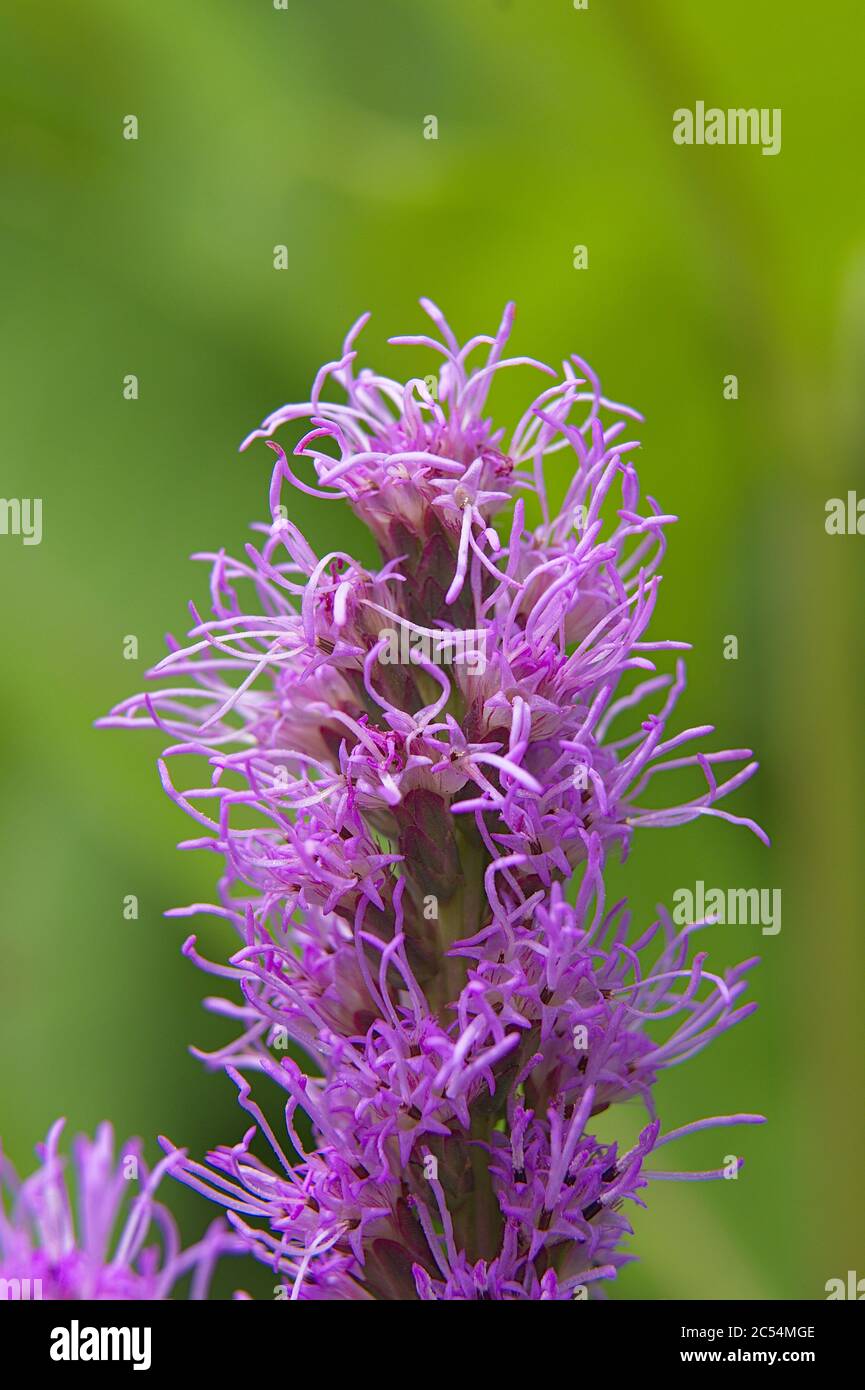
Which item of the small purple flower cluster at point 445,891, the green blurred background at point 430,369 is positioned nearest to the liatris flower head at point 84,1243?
the small purple flower cluster at point 445,891

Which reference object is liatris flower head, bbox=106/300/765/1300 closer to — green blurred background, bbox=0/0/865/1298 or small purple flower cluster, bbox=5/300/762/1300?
small purple flower cluster, bbox=5/300/762/1300

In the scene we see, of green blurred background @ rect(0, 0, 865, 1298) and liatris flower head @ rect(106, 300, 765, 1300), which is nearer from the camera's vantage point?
liatris flower head @ rect(106, 300, 765, 1300)

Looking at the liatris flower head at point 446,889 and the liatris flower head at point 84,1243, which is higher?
the liatris flower head at point 446,889

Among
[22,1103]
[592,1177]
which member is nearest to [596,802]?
[592,1177]

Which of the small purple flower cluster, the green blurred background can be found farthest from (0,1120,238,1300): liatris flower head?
the green blurred background

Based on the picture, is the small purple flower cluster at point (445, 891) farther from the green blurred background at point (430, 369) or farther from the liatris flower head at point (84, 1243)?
the green blurred background at point (430, 369)

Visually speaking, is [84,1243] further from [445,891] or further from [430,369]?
[430,369]

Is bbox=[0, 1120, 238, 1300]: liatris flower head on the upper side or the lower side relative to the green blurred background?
lower

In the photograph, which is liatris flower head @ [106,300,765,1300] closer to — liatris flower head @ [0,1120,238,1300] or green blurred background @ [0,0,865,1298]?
liatris flower head @ [0,1120,238,1300]
